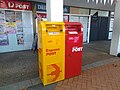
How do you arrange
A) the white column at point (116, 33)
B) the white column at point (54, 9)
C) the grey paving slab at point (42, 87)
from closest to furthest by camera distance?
the grey paving slab at point (42, 87)
the white column at point (54, 9)
the white column at point (116, 33)

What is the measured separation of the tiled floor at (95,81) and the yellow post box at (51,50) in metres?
0.34

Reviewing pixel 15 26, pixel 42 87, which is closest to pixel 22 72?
pixel 42 87

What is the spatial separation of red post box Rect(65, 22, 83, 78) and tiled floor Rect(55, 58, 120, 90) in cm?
27

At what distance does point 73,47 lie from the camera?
10.9 feet

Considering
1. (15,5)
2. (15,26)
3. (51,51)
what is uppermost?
(15,5)

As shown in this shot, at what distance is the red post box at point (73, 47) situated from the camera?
10.5 ft

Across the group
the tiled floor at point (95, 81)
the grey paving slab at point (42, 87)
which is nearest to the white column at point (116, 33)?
the tiled floor at point (95, 81)

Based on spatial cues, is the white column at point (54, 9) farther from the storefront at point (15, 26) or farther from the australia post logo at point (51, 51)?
the storefront at point (15, 26)

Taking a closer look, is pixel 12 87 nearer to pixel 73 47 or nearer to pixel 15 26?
pixel 73 47

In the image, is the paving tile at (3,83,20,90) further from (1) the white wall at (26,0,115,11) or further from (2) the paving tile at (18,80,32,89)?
(1) the white wall at (26,0,115,11)

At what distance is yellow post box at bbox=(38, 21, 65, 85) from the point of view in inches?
113

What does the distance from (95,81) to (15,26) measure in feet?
14.7

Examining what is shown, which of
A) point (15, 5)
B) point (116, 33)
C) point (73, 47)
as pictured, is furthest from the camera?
point (15, 5)

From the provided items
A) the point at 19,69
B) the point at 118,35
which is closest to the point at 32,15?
the point at 19,69
